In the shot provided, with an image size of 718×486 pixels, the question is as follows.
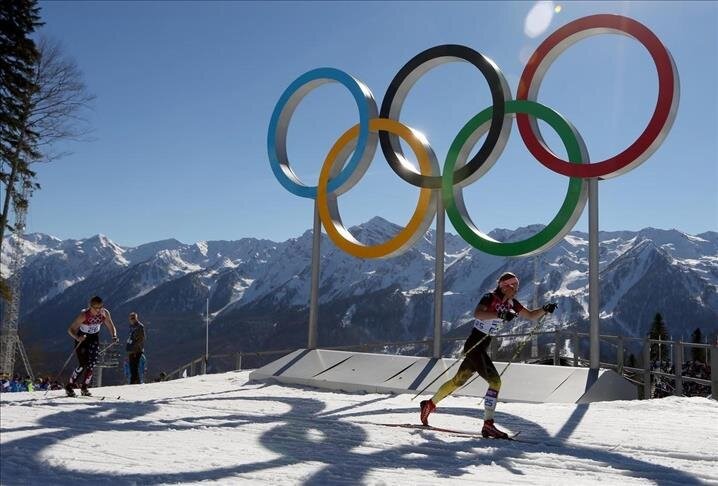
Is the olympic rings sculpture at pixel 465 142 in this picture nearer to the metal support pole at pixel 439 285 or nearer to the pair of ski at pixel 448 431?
the metal support pole at pixel 439 285

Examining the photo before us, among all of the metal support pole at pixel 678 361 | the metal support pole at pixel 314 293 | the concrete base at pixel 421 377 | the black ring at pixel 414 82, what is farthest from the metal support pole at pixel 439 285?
the metal support pole at pixel 678 361

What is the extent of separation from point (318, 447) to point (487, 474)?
6.94ft

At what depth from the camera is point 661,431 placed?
26.3 feet

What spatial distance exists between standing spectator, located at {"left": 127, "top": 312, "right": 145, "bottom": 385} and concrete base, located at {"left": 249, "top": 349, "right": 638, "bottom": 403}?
3.27 meters

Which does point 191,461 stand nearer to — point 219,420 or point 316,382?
point 219,420

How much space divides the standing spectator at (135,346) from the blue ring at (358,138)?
5.20m

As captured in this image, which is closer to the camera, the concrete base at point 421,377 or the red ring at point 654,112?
the concrete base at point 421,377

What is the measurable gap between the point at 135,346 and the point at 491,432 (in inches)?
449

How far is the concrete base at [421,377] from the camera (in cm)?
1150

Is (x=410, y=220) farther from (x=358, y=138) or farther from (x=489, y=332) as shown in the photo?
(x=489, y=332)

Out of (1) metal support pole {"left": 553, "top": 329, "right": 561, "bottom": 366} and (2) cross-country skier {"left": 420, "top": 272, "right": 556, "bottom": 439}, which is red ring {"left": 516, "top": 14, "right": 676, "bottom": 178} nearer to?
(2) cross-country skier {"left": 420, "top": 272, "right": 556, "bottom": 439}

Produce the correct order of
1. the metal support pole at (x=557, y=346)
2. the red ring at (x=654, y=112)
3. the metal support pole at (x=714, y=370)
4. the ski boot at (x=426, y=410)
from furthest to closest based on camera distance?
the metal support pole at (x=557, y=346)
the red ring at (x=654, y=112)
the metal support pole at (x=714, y=370)
the ski boot at (x=426, y=410)

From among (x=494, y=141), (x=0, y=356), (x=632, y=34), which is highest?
(x=632, y=34)

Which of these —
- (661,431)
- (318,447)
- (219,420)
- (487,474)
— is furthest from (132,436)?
(661,431)
